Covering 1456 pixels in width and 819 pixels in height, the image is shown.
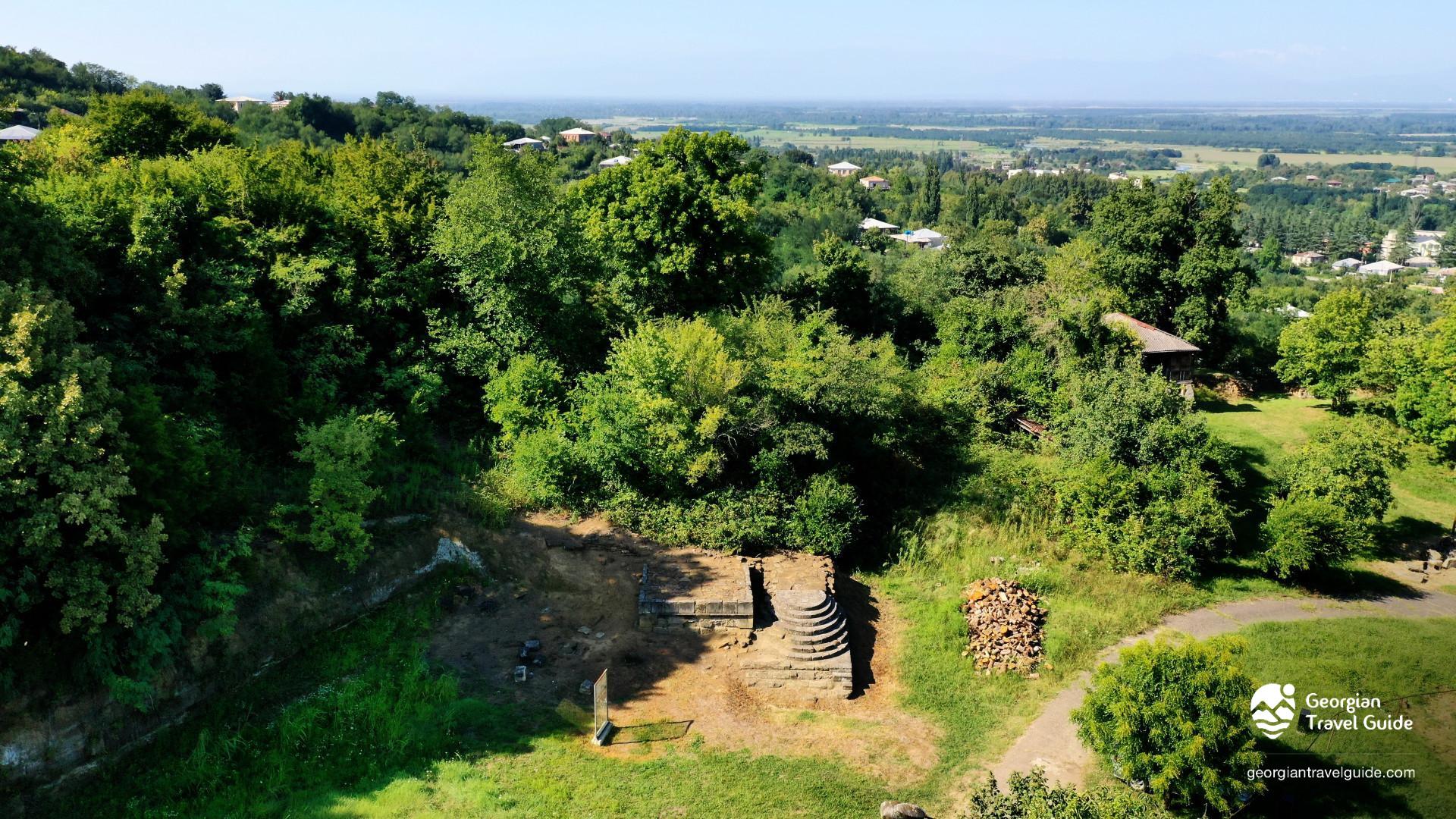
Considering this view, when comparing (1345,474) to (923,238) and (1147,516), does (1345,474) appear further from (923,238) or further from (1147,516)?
(923,238)

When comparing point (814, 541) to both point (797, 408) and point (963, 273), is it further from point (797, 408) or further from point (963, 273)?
point (963, 273)

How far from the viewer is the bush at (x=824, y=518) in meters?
19.6

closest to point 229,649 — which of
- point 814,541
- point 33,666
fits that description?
point 33,666

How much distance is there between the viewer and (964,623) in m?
17.8

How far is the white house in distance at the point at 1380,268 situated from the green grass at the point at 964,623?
96676mm

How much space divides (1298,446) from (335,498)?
27.8 m

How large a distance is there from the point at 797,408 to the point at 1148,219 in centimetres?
2020

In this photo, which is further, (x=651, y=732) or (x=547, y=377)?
(x=547, y=377)

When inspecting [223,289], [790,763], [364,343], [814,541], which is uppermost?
[223,289]

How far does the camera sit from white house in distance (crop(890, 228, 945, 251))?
78438 millimetres

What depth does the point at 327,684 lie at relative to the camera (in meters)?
14.9

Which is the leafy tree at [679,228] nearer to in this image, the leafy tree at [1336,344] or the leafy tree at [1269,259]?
the leafy tree at [1336,344]

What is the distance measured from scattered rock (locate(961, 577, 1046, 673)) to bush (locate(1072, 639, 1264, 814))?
161 inches

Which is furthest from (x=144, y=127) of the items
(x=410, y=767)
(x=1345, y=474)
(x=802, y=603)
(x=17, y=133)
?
(x=1345, y=474)
